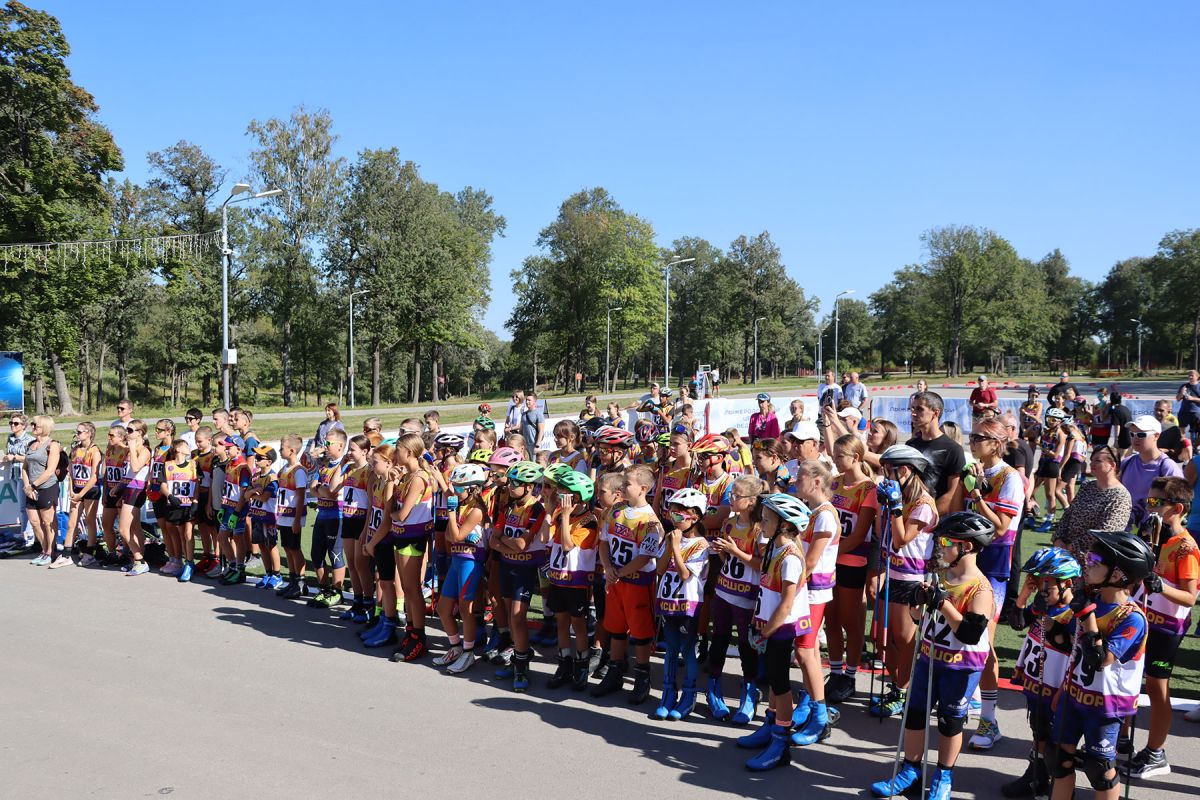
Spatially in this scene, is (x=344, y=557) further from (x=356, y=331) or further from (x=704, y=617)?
(x=356, y=331)

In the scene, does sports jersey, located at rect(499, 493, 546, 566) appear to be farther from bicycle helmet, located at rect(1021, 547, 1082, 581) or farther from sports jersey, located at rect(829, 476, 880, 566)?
bicycle helmet, located at rect(1021, 547, 1082, 581)

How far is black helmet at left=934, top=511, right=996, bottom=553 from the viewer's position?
14.0 feet

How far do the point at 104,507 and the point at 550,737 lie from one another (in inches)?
333

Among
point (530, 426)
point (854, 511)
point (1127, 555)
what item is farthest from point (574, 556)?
point (530, 426)

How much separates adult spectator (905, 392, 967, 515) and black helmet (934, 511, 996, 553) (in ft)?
3.67

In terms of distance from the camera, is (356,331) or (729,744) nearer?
(729,744)

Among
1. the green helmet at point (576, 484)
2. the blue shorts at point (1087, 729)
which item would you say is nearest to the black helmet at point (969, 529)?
the blue shorts at point (1087, 729)

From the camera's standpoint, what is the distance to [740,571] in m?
5.79

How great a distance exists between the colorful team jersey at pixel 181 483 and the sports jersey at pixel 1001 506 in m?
9.08

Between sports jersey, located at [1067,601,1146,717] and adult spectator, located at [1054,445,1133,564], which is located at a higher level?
adult spectator, located at [1054,445,1133,564]

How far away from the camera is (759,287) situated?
84438 mm

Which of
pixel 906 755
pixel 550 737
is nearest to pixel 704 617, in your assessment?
pixel 550 737

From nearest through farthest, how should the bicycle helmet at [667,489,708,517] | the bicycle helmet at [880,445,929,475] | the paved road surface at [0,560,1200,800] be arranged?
1. the paved road surface at [0,560,1200,800]
2. the bicycle helmet at [880,445,929,475]
3. the bicycle helmet at [667,489,708,517]

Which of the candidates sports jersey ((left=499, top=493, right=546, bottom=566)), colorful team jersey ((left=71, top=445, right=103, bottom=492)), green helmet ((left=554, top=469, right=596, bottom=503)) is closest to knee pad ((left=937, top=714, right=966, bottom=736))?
green helmet ((left=554, top=469, right=596, bottom=503))
